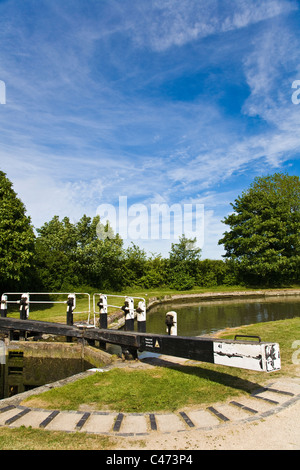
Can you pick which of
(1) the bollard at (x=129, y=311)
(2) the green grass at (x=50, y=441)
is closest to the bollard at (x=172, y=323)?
(1) the bollard at (x=129, y=311)

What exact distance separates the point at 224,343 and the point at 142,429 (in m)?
1.72

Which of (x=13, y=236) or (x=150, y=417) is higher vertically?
(x=13, y=236)

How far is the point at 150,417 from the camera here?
3879 millimetres

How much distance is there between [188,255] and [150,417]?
37.2 m

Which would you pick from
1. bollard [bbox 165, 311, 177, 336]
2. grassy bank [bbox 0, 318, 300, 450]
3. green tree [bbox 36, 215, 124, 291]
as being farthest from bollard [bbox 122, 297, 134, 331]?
green tree [bbox 36, 215, 124, 291]

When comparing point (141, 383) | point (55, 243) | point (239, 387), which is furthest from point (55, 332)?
point (55, 243)

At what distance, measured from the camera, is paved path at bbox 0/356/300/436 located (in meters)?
3.59

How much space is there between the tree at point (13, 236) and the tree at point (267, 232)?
27314 millimetres

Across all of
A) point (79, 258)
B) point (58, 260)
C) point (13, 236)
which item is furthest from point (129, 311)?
point (79, 258)

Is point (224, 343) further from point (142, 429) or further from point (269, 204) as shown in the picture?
point (269, 204)

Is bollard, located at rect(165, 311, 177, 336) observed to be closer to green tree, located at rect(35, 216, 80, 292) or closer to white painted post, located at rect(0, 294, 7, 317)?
white painted post, located at rect(0, 294, 7, 317)

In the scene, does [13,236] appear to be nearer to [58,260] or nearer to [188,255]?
[58,260]

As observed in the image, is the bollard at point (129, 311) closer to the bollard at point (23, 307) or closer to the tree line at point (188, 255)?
the bollard at point (23, 307)

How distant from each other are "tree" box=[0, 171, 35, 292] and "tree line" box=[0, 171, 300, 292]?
27.5ft
